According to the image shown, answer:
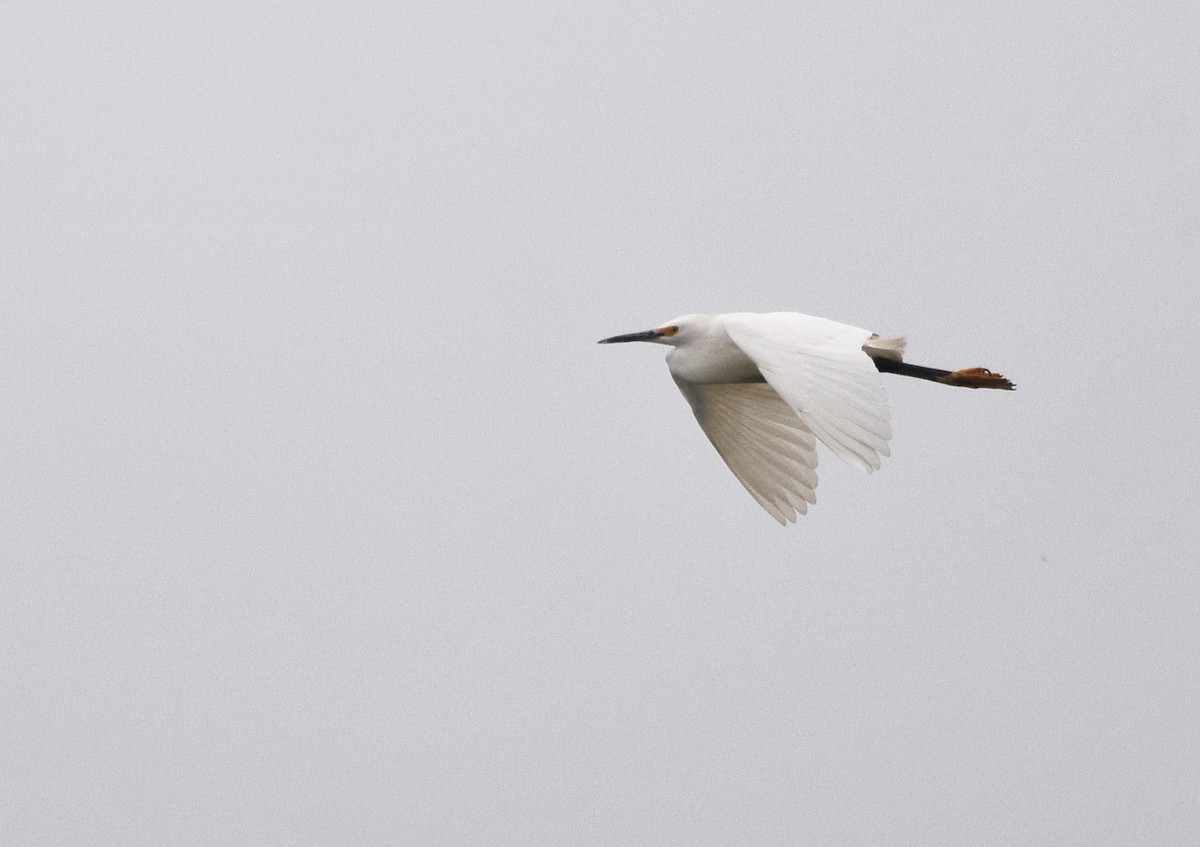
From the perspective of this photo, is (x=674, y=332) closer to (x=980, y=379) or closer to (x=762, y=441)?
(x=762, y=441)

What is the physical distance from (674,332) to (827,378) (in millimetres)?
4021

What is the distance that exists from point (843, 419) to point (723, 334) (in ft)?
12.8

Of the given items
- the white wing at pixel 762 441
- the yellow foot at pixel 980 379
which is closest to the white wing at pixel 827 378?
the white wing at pixel 762 441

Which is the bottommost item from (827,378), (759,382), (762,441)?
Result: (762,441)

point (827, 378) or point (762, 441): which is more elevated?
point (827, 378)

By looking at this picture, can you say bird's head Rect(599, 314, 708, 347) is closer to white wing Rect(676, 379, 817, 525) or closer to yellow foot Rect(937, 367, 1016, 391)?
white wing Rect(676, 379, 817, 525)

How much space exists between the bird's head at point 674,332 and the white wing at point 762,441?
361 millimetres

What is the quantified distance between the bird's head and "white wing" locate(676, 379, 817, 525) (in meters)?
0.36

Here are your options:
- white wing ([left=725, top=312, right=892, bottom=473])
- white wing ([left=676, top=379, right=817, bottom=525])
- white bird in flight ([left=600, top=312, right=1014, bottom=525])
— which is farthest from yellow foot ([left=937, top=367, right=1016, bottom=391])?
white wing ([left=725, top=312, right=892, bottom=473])

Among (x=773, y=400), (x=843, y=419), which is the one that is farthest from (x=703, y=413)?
(x=843, y=419)

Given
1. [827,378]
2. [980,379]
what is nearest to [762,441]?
[980,379]

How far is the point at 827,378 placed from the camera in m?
11.3

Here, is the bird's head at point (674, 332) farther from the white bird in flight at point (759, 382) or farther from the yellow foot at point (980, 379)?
the yellow foot at point (980, 379)

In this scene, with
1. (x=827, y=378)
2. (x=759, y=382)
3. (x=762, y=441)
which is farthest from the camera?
(x=759, y=382)
